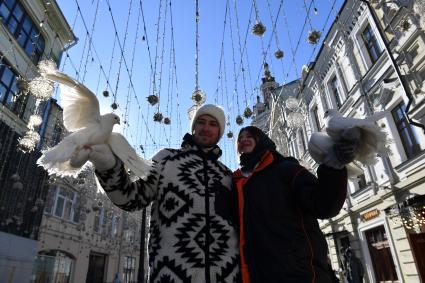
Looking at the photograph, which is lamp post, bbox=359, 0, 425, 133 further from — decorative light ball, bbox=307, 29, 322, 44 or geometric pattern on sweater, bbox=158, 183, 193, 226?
geometric pattern on sweater, bbox=158, 183, 193, 226

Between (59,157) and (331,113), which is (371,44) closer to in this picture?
(331,113)

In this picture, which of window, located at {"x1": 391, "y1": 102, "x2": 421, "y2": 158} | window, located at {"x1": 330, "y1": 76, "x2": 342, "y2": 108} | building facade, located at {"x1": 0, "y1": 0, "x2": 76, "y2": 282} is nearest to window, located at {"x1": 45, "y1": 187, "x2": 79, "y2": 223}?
building facade, located at {"x1": 0, "y1": 0, "x2": 76, "y2": 282}

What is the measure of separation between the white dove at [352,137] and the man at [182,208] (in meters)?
0.63

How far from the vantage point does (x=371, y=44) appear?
10.8 m

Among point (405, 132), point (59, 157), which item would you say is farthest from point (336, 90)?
point (59, 157)

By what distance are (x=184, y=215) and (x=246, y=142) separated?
676 millimetres

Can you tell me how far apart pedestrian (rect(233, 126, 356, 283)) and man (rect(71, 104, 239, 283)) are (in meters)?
0.11

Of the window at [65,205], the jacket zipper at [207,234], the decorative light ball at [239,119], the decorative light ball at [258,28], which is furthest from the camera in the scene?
the window at [65,205]

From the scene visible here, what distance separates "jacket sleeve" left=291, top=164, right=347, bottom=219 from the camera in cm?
132

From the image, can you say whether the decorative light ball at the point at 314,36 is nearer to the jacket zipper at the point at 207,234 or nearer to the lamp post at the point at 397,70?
the jacket zipper at the point at 207,234

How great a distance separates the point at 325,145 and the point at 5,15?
44.6 feet

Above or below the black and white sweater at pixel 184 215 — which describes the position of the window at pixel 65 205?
above

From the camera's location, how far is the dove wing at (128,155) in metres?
1.50

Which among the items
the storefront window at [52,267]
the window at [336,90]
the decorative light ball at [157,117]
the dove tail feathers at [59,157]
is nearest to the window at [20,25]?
the decorative light ball at [157,117]
